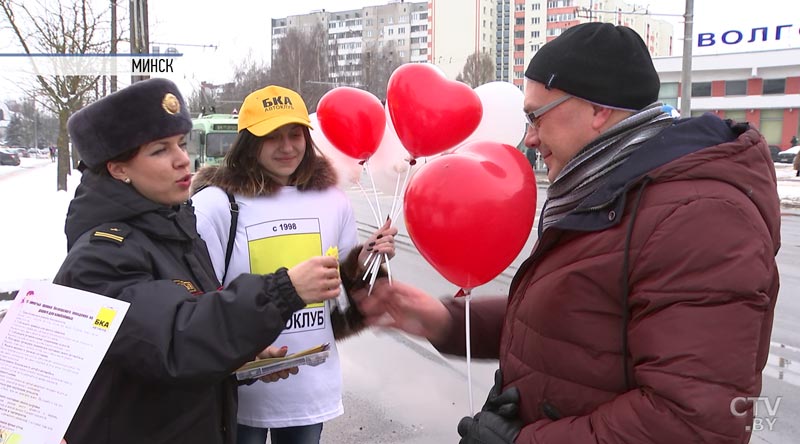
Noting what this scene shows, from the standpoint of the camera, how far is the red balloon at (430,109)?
251cm

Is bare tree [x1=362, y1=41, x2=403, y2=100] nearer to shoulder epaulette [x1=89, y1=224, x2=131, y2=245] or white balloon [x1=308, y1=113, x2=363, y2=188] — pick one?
white balloon [x1=308, y1=113, x2=363, y2=188]

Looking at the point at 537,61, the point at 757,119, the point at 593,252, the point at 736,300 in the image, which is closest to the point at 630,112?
the point at 537,61

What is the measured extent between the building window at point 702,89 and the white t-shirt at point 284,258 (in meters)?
46.6

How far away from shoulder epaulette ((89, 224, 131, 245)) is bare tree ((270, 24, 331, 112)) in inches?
1733

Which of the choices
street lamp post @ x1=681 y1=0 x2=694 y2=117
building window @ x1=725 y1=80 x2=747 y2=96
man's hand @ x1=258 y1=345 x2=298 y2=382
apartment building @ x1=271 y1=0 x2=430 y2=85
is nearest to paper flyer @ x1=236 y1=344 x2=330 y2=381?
man's hand @ x1=258 y1=345 x2=298 y2=382

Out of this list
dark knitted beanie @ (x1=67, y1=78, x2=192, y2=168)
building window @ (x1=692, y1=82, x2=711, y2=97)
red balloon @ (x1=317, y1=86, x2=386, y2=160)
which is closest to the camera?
dark knitted beanie @ (x1=67, y1=78, x2=192, y2=168)

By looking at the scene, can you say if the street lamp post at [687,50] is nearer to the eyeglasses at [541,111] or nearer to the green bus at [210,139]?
the green bus at [210,139]

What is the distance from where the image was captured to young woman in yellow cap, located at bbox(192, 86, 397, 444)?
7.39ft

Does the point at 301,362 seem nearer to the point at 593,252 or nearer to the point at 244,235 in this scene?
the point at 244,235

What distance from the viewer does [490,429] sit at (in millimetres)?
1450

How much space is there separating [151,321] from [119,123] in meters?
0.59

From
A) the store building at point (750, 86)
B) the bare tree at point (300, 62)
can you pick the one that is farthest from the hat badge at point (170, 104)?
the bare tree at point (300, 62)

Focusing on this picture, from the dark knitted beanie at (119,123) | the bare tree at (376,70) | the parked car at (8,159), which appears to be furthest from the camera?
the bare tree at (376,70)

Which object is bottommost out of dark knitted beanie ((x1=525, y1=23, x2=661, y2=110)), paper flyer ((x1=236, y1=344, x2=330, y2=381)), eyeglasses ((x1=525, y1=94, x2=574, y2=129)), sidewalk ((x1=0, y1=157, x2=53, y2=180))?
sidewalk ((x1=0, y1=157, x2=53, y2=180))
